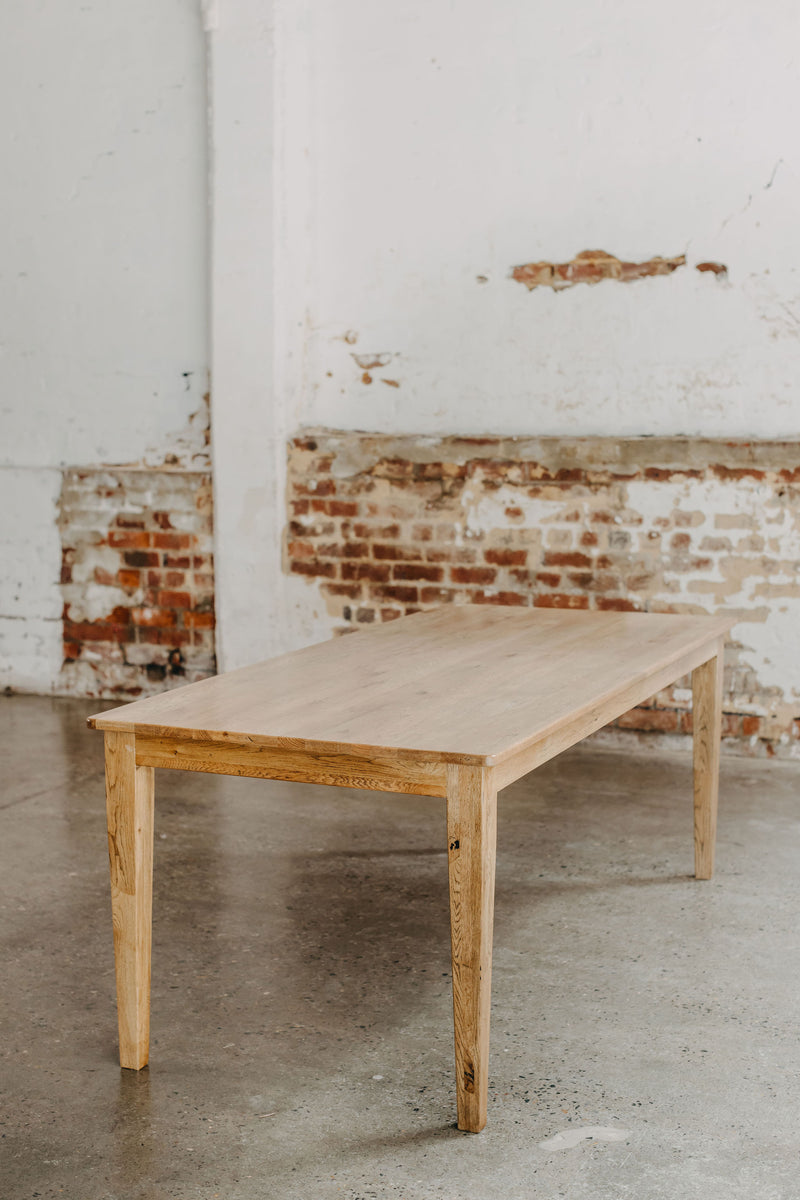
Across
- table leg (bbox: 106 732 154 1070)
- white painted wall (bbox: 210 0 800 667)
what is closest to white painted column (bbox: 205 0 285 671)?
white painted wall (bbox: 210 0 800 667)

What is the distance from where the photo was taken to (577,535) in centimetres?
462

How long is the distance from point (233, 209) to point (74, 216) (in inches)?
30.8

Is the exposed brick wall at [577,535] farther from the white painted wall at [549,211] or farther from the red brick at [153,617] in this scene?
the red brick at [153,617]

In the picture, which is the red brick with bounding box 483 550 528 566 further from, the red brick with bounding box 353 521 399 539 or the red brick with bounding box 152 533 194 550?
the red brick with bounding box 152 533 194 550

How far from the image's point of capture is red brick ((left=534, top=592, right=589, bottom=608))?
4.65 meters

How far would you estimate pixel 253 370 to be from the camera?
494 centimetres

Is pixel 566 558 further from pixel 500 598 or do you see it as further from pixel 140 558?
pixel 140 558

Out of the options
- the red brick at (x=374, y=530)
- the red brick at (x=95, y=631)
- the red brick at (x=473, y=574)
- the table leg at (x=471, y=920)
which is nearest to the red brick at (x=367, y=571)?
the red brick at (x=374, y=530)

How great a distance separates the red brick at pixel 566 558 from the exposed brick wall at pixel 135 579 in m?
1.36

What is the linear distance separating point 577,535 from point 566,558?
0.30 ft

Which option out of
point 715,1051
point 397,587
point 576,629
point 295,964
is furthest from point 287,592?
point 715,1051

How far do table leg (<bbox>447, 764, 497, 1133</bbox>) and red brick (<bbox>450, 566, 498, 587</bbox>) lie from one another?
2.71m

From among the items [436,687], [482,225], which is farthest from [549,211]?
[436,687]

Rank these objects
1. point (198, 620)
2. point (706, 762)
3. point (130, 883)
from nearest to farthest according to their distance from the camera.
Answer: point (130, 883) < point (706, 762) < point (198, 620)
